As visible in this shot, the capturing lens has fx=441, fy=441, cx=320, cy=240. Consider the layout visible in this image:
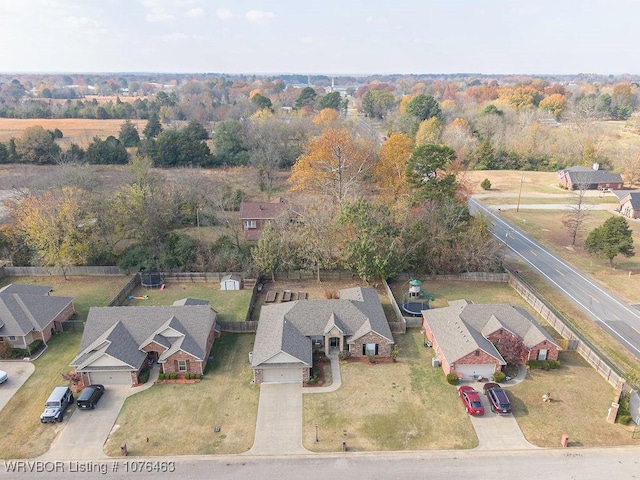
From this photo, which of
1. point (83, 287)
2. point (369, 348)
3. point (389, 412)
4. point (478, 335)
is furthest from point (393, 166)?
point (389, 412)

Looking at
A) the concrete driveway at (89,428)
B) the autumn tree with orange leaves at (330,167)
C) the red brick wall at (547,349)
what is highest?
the autumn tree with orange leaves at (330,167)

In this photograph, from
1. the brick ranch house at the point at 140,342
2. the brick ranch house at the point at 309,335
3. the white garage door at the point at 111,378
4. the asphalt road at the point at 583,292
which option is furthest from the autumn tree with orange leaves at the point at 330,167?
the white garage door at the point at 111,378

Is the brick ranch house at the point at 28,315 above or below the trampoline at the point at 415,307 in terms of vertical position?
above

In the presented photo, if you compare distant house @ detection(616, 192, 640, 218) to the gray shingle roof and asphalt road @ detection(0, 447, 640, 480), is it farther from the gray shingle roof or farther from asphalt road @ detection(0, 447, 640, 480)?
asphalt road @ detection(0, 447, 640, 480)

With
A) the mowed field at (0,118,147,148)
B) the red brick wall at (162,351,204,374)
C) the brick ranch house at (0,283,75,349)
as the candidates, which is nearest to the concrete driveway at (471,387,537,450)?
the red brick wall at (162,351,204,374)

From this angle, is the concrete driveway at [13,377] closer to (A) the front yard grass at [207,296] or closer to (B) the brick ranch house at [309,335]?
(A) the front yard grass at [207,296]

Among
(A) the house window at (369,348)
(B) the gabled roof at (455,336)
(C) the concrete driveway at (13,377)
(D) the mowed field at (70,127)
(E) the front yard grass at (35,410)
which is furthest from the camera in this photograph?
(D) the mowed field at (70,127)

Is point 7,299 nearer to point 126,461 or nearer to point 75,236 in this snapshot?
point 75,236

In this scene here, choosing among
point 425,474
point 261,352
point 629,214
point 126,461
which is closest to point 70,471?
point 126,461
